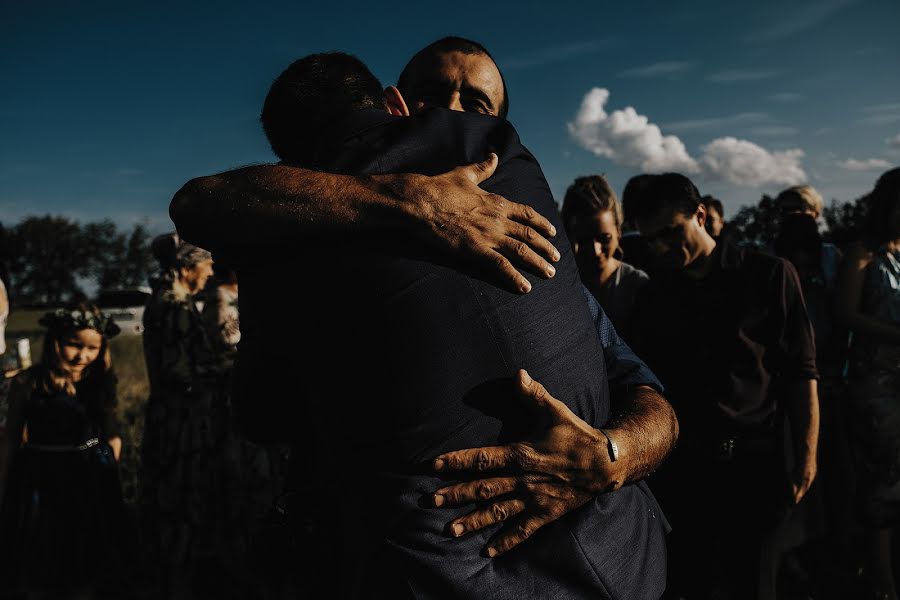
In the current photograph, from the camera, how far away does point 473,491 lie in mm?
1130

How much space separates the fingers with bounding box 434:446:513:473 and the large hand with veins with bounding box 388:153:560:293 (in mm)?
304

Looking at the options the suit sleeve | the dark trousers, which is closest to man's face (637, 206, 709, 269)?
the dark trousers

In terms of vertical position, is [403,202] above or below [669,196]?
below

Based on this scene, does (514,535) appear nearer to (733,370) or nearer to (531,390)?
(531,390)

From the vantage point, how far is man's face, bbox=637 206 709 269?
3.21m

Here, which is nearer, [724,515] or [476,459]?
[476,459]

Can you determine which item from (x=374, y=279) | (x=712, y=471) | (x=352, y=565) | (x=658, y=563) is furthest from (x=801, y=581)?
(x=374, y=279)

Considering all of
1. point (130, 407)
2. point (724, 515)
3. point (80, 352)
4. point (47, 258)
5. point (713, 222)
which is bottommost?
point (724, 515)

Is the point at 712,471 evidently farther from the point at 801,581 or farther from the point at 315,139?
the point at 315,139

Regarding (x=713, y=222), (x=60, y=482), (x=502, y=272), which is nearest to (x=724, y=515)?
(x=502, y=272)

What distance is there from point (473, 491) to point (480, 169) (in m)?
0.62

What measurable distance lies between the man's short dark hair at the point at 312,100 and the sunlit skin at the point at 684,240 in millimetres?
2287

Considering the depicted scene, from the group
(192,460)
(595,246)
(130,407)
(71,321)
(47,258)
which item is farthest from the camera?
(47,258)

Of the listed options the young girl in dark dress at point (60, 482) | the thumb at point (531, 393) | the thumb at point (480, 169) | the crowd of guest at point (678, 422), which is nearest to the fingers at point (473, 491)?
the thumb at point (531, 393)
